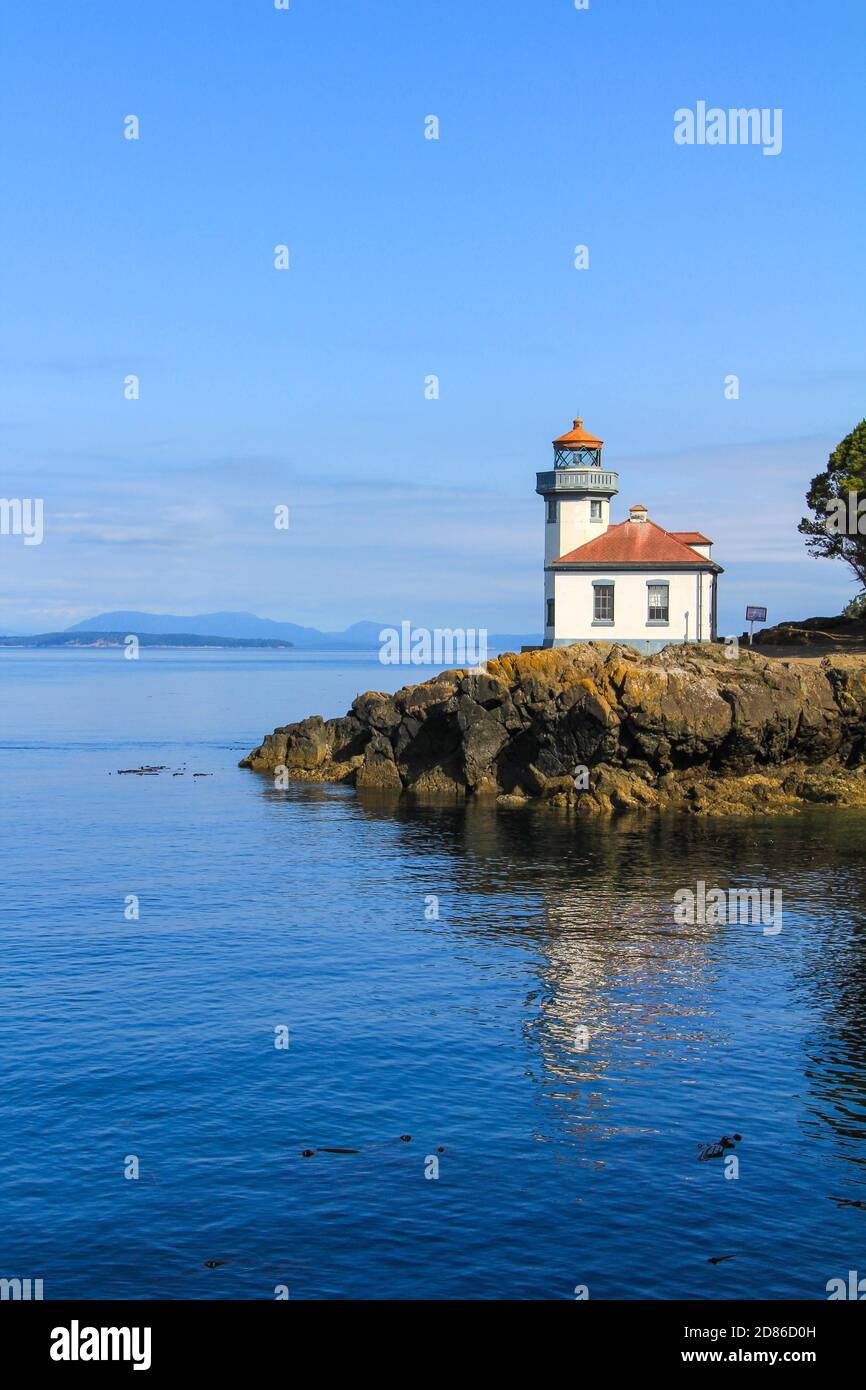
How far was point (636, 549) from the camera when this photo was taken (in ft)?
285

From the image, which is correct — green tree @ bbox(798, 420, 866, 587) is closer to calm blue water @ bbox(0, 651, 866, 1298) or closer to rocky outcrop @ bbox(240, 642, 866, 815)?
rocky outcrop @ bbox(240, 642, 866, 815)

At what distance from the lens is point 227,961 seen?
4072 centimetres

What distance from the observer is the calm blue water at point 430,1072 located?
22562 millimetres

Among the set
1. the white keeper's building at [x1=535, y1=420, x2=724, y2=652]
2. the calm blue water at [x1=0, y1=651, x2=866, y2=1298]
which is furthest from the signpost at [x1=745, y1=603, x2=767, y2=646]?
the calm blue water at [x1=0, y1=651, x2=866, y2=1298]

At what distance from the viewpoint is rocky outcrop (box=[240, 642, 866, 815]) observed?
7031cm

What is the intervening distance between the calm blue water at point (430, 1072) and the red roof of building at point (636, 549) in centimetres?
3032

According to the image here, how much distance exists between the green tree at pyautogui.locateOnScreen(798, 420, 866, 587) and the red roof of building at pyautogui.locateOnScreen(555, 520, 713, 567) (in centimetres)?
1383

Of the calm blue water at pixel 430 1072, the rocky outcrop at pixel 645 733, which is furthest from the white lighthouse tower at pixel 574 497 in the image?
the calm blue water at pixel 430 1072

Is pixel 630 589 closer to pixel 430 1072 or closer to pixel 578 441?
pixel 578 441

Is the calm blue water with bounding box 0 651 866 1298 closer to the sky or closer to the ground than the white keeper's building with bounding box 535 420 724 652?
closer to the ground

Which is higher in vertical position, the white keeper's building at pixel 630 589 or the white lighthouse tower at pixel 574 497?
the white lighthouse tower at pixel 574 497

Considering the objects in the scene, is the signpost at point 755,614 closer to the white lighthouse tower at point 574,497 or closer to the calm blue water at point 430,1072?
the white lighthouse tower at point 574,497
